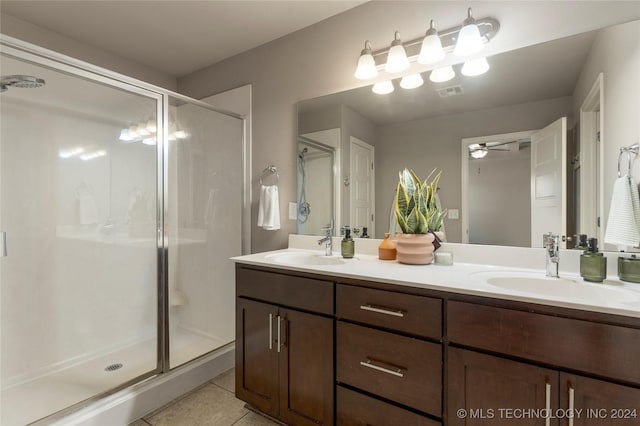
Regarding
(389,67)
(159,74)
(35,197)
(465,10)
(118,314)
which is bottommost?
(118,314)

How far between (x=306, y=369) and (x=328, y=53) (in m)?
1.87

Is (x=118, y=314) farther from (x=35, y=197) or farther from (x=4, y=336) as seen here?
(x=35, y=197)

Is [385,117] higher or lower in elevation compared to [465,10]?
lower

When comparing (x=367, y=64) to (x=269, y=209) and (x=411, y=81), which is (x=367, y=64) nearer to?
(x=411, y=81)

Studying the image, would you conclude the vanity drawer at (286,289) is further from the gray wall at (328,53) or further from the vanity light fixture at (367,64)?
the vanity light fixture at (367,64)

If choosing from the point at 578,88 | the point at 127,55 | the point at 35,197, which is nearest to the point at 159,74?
the point at 127,55

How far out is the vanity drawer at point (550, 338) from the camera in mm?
799

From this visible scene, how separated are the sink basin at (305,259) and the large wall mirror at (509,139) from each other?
28cm

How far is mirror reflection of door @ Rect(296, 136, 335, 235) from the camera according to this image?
1950 mm

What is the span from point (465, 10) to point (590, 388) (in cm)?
166

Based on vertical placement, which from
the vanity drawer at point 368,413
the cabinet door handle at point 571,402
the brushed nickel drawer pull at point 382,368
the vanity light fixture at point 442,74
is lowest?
the vanity drawer at point 368,413

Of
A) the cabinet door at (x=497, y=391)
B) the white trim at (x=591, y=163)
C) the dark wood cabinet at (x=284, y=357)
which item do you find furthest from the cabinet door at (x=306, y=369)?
the white trim at (x=591, y=163)

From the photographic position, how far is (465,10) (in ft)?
4.94

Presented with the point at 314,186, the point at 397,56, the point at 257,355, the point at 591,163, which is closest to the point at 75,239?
the point at 257,355
